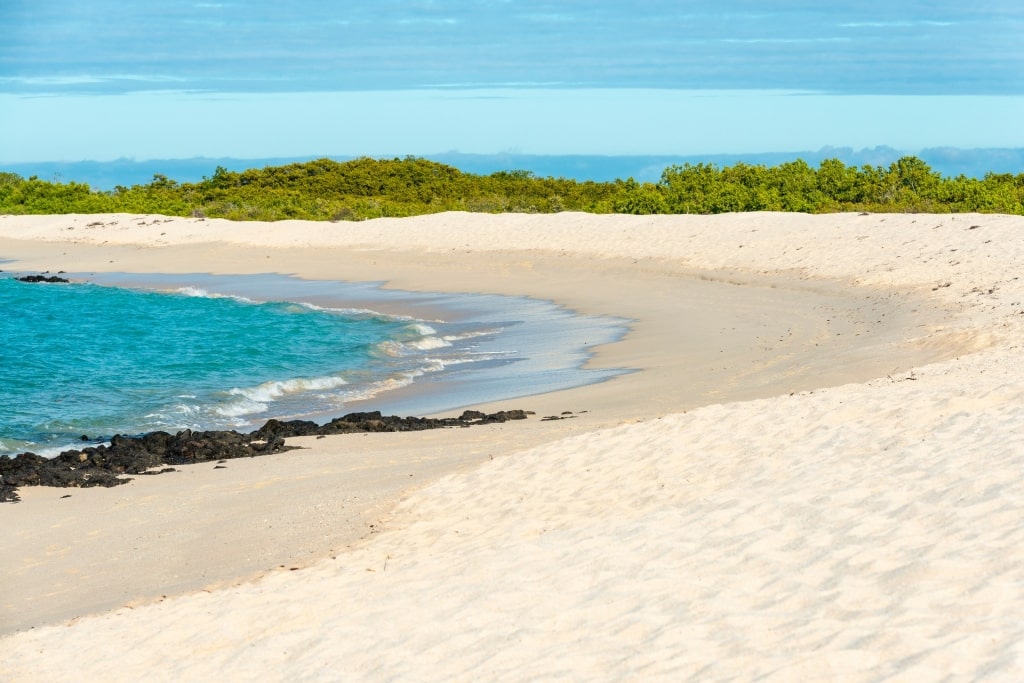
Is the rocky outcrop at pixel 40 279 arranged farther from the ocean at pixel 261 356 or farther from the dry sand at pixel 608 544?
the dry sand at pixel 608 544

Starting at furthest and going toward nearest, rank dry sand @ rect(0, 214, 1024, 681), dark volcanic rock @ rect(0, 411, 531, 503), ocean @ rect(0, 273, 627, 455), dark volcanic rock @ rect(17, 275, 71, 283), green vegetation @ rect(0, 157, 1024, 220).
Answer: green vegetation @ rect(0, 157, 1024, 220) < dark volcanic rock @ rect(17, 275, 71, 283) < ocean @ rect(0, 273, 627, 455) < dark volcanic rock @ rect(0, 411, 531, 503) < dry sand @ rect(0, 214, 1024, 681)

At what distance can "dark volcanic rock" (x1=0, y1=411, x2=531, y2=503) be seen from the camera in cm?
1248

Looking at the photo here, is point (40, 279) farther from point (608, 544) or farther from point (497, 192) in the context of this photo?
point (608, 544)

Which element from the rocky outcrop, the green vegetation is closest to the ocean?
the rocky outcrop

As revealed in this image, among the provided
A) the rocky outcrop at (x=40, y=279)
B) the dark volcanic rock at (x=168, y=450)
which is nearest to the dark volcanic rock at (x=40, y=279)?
the rocky outcrop at (x=40, y=279)

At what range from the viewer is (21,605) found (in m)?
8.73

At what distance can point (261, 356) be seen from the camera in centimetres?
2272

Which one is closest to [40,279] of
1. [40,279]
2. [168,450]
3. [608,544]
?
[40,279]

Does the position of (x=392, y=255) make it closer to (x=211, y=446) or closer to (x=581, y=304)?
(x=581, y=304)

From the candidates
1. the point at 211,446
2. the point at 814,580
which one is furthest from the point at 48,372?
the point at 814,580

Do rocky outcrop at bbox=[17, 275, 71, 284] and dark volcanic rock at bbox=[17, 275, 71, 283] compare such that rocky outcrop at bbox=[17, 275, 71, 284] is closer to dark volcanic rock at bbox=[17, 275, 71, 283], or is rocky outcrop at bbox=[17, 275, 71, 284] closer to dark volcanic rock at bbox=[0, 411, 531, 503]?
dark volcanic rock at bbox=[17, 275, 71, 283]

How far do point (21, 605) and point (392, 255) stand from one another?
3149cm

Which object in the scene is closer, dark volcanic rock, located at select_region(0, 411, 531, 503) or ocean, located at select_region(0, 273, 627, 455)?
dark volcanic rock, located at select_region(0, 411, 531, 503)

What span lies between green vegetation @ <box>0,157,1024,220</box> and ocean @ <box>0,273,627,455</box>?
56.3 feet
